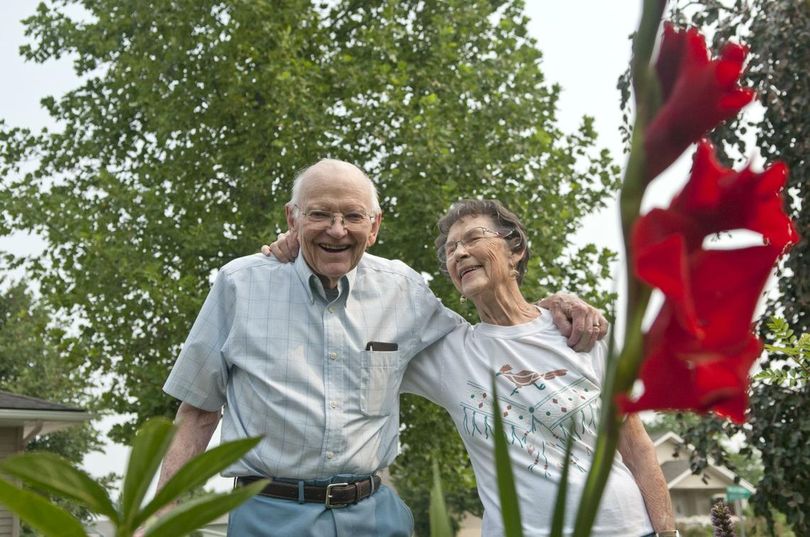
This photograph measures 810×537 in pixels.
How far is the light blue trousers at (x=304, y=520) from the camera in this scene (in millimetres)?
2428

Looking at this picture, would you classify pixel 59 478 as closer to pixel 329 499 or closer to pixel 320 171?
pixel 329 499

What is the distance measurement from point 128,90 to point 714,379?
45.6 feet

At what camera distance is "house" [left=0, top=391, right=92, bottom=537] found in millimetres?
12656

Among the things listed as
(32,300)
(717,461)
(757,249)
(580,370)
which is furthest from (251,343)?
(32,300)

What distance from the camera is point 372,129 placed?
11859 mm

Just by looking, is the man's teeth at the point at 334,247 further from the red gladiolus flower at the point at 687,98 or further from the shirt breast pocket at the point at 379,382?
the red gladiolus flower at the point at 687,98

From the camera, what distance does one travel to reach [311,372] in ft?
8.43

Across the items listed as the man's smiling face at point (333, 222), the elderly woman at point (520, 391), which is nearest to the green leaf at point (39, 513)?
the elderly woman at point (520, 391)

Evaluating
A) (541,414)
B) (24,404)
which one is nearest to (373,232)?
(541,414)

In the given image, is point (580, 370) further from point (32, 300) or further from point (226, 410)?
point (32, 300)

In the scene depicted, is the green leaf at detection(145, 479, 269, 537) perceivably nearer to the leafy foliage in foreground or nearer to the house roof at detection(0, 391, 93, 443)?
the leafy foliage in foreground

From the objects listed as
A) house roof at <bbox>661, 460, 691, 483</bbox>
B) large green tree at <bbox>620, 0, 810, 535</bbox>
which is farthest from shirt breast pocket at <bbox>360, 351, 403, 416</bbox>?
house roof at <bbox>661, 460, 691, 483</bbox>

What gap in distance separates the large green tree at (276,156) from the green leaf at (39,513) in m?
10.5

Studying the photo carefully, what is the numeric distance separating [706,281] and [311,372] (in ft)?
7.31
